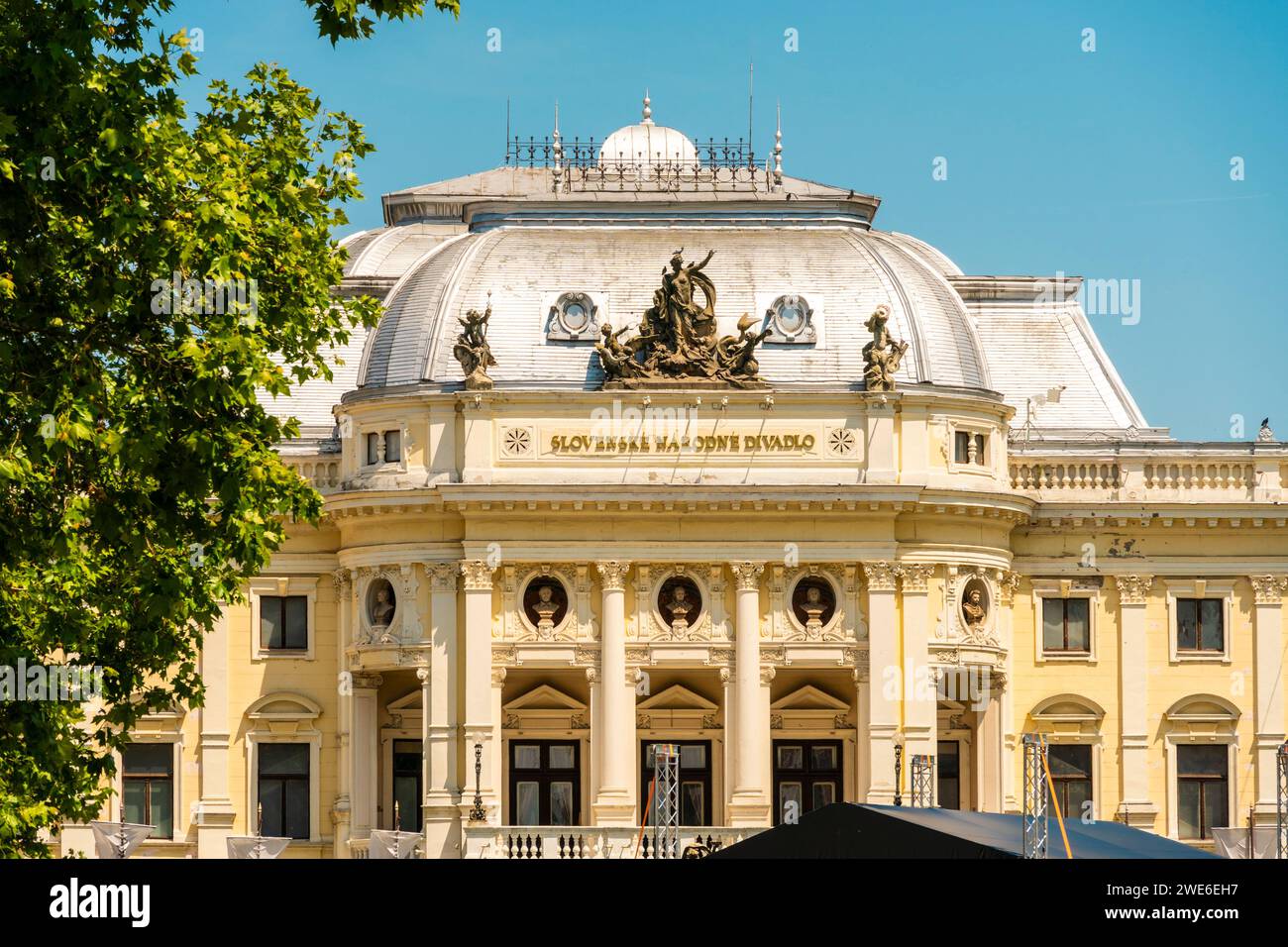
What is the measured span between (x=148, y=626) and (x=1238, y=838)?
119 ft

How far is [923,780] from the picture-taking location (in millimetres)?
68375

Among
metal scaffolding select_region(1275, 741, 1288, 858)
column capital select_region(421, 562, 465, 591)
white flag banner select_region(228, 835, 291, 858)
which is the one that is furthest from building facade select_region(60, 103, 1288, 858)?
metal scaffolding select_region(1275, 741, 1288, 858)

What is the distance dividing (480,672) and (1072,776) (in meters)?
15.8

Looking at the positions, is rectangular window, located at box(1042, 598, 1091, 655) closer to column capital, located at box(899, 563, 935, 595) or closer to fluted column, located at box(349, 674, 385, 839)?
column capital, located at box(899, 563, 935, 595)

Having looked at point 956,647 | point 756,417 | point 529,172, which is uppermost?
point 529,172

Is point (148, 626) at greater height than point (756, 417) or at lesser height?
lesser

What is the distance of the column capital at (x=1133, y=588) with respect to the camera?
74.2 metres

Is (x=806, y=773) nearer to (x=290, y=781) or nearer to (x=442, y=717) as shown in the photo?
(x=442, y=717)

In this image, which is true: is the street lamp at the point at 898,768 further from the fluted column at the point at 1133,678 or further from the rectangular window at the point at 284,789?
the rectangular window at the point at 284,789

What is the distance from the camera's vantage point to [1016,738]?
7331 cm

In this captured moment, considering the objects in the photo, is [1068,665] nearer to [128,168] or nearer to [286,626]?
[286,626]

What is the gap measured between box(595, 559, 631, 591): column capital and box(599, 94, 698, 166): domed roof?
60.5 ft

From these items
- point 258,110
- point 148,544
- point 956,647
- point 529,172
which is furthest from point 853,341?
point 148,544

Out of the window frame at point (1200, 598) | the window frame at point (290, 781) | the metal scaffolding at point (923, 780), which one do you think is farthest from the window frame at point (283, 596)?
the window frame at point (1200, 598)
